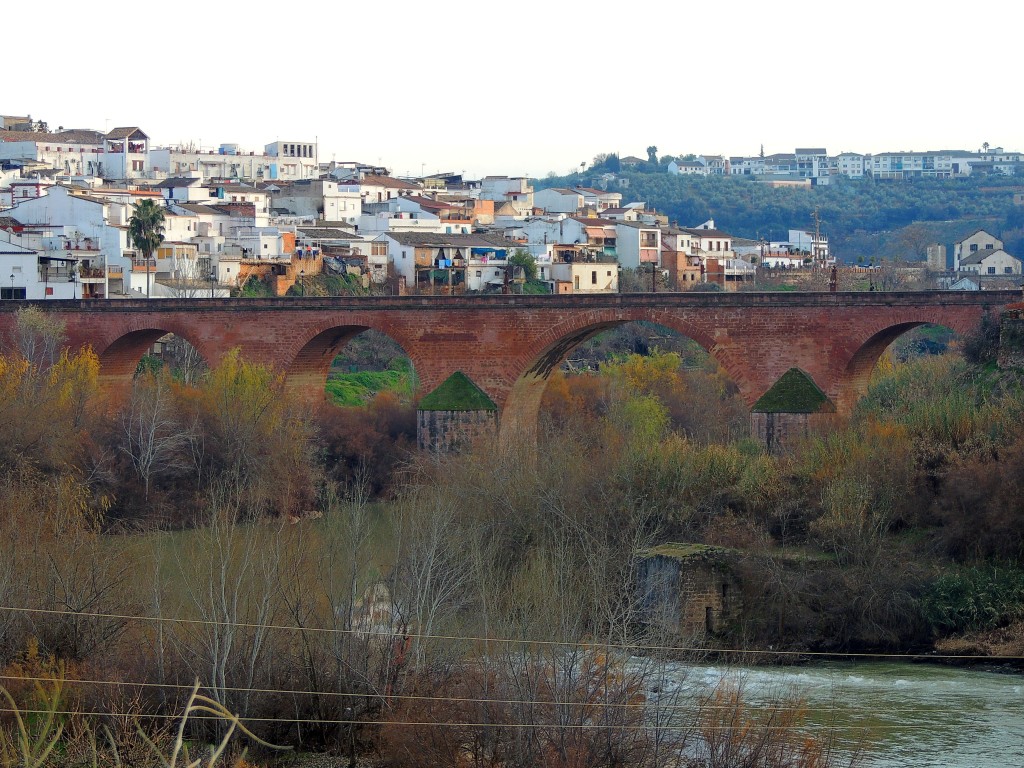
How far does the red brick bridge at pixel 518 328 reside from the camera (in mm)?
35500

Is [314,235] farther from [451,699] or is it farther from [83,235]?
[451,699]

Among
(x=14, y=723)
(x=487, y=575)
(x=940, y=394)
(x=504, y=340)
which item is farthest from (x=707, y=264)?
(x=14, y=723)

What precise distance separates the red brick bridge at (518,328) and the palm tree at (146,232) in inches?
373

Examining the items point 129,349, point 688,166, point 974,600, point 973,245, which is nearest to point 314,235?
point 129,349

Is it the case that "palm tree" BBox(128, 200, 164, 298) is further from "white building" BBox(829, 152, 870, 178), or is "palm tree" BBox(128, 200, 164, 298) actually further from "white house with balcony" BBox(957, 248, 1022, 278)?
"white building" BBox(829, 152, 870, 178)

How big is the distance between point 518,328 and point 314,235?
85.0 ft

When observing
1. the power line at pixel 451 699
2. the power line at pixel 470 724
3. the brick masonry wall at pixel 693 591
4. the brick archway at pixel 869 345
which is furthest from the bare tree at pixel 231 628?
the brick archway at pixel 869 345

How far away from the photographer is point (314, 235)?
62.8m

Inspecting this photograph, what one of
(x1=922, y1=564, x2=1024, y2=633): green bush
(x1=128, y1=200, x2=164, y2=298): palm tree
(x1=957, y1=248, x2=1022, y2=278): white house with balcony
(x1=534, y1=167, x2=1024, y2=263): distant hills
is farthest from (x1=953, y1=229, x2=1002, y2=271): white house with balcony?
(x1=922, y1=564, x2=1024, y2=633): green bush

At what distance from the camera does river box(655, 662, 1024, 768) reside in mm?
19641

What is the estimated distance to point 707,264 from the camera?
223ft

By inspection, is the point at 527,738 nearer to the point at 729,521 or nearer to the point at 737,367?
the point at 729,521

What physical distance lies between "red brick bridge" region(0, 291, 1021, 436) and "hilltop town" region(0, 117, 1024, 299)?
3.01 meters

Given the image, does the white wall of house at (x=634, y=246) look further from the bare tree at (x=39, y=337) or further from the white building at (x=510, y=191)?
the bare tree at (x=39, y=337)
